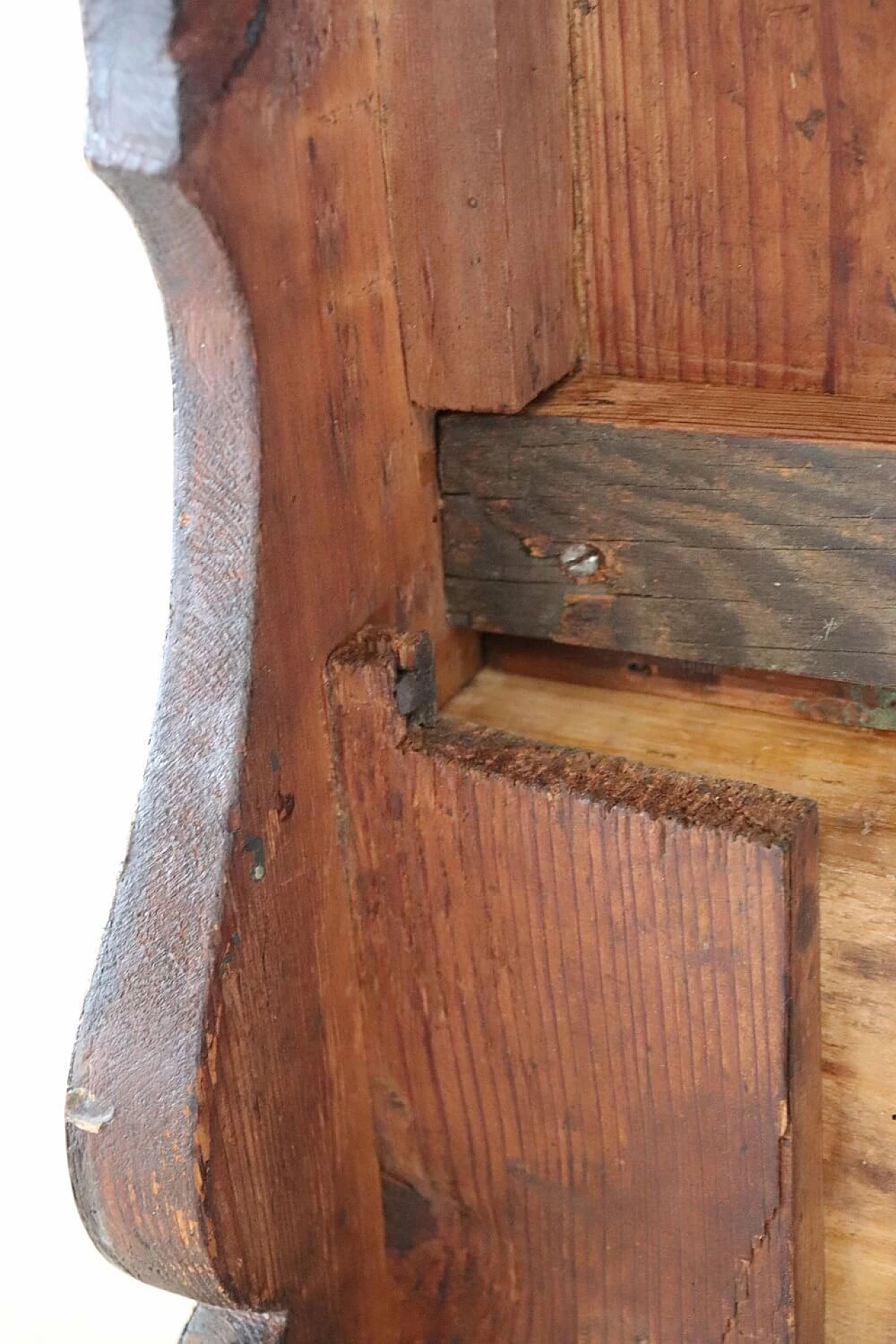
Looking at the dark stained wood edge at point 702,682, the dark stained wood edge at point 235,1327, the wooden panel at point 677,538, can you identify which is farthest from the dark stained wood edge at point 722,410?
the dark stained wood edge at point 235,1327

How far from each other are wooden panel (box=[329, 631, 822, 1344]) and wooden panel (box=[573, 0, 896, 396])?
22 cm

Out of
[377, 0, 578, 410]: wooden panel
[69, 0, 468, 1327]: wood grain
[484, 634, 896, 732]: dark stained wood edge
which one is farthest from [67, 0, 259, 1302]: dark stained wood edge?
[484, 634, 896, 732]: dark stained wood edge

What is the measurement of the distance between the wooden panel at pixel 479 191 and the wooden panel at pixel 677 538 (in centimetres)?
4

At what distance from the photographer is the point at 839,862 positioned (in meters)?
0.79

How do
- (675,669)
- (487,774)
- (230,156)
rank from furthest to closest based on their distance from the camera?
1. (675,669)
2. (487,774)
3. (230,156)

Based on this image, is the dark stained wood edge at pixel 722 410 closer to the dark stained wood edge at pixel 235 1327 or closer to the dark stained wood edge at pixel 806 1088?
the dark stained wood edge at pixel 806 1088

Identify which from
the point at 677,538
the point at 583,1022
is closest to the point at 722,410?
the point at 677,538

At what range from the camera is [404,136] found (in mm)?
773

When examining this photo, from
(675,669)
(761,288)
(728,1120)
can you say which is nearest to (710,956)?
(728,1120)

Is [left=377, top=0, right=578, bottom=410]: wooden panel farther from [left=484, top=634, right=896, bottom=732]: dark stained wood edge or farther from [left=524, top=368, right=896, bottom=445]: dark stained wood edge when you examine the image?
[left=484, top=634, right=896, bottom=732]: dark stained wood edge

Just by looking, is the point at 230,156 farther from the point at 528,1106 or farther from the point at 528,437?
the point at 528,1106

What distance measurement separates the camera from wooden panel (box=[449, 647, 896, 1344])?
30.5 inches

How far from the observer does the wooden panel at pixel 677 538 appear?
764mm

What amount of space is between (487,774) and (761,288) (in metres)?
0.28
